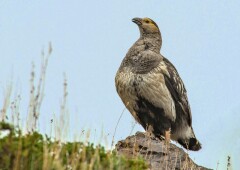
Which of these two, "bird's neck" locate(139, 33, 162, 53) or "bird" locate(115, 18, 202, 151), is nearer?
"bird" locate(115, 18, 202, 151)

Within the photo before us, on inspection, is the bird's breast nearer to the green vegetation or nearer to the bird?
the bird

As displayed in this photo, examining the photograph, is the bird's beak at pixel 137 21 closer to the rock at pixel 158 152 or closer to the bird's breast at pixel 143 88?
the bird's breast at pixel 143 88

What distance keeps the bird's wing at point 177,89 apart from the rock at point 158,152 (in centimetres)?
211

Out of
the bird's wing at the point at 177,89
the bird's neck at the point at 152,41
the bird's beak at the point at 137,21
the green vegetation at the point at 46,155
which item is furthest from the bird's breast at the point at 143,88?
the green vegetation at the point at 46,155

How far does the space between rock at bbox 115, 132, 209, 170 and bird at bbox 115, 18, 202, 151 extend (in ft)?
3.80

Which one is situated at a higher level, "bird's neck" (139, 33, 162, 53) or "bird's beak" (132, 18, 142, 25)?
"bird's beak" (132, 18, 142, 25)

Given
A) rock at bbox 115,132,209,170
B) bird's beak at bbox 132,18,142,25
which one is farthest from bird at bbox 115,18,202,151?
rock at bbox 115,132,209,170

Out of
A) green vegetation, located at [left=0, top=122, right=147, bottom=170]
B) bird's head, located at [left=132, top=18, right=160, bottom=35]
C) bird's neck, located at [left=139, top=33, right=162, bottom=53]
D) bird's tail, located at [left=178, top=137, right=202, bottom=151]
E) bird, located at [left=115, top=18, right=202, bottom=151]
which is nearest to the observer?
green vegetation, located at [left=0, top=122, right=147, bottom=170]

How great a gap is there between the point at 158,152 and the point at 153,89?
2.15 meters

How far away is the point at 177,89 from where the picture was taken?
13781 mm

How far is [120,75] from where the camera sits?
1316cm

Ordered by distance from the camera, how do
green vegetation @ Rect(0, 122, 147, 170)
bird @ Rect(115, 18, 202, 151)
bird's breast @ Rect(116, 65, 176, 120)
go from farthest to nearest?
bird @ Rect(115, 18, 202, 151) → bird's breast @ Rect(116, 65, 176, 120) → green vegetation @ Rect(0, 122, 147, 170)

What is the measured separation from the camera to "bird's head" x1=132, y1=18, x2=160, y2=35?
14.3 m

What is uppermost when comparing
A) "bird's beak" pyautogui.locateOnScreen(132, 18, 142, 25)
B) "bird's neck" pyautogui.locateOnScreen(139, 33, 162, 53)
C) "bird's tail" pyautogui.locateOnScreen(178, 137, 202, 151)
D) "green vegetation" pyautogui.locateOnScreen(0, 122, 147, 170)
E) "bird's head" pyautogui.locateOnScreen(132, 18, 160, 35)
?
"bird's beak" pyautogui.locateOnScreen(132, 18, 142, 25)
